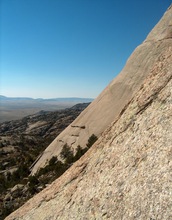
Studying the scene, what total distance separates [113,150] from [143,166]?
92.1 inches

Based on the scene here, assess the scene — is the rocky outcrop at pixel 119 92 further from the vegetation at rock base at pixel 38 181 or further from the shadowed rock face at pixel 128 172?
the shadowed rock face at pixel 128 172

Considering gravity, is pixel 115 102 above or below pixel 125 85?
below

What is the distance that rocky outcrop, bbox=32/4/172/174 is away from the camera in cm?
3027

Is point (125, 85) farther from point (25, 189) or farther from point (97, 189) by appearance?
point (97, 189)

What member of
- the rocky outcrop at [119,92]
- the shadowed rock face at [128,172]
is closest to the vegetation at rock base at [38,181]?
the rocky outcrop at [119,92]

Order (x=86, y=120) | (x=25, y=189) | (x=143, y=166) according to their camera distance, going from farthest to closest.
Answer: (x=86, y=120)
(x=25, y=189)
(x=143, y=166)

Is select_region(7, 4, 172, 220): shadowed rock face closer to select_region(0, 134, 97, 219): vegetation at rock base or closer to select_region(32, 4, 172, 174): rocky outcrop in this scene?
select_region(0, 134, 97, 219): vegetation at rock base

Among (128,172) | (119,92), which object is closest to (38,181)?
(119,92)

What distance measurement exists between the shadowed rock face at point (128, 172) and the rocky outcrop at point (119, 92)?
1626 cm

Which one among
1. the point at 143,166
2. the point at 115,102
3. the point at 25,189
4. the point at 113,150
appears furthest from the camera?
the point at 115,102

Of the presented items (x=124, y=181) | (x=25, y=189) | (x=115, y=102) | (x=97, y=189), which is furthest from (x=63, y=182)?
(x=115, y=102)

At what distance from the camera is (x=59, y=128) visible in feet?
386

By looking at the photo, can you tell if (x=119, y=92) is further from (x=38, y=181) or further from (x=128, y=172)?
(x=128, y=172)

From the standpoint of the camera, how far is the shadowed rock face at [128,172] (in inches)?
349
